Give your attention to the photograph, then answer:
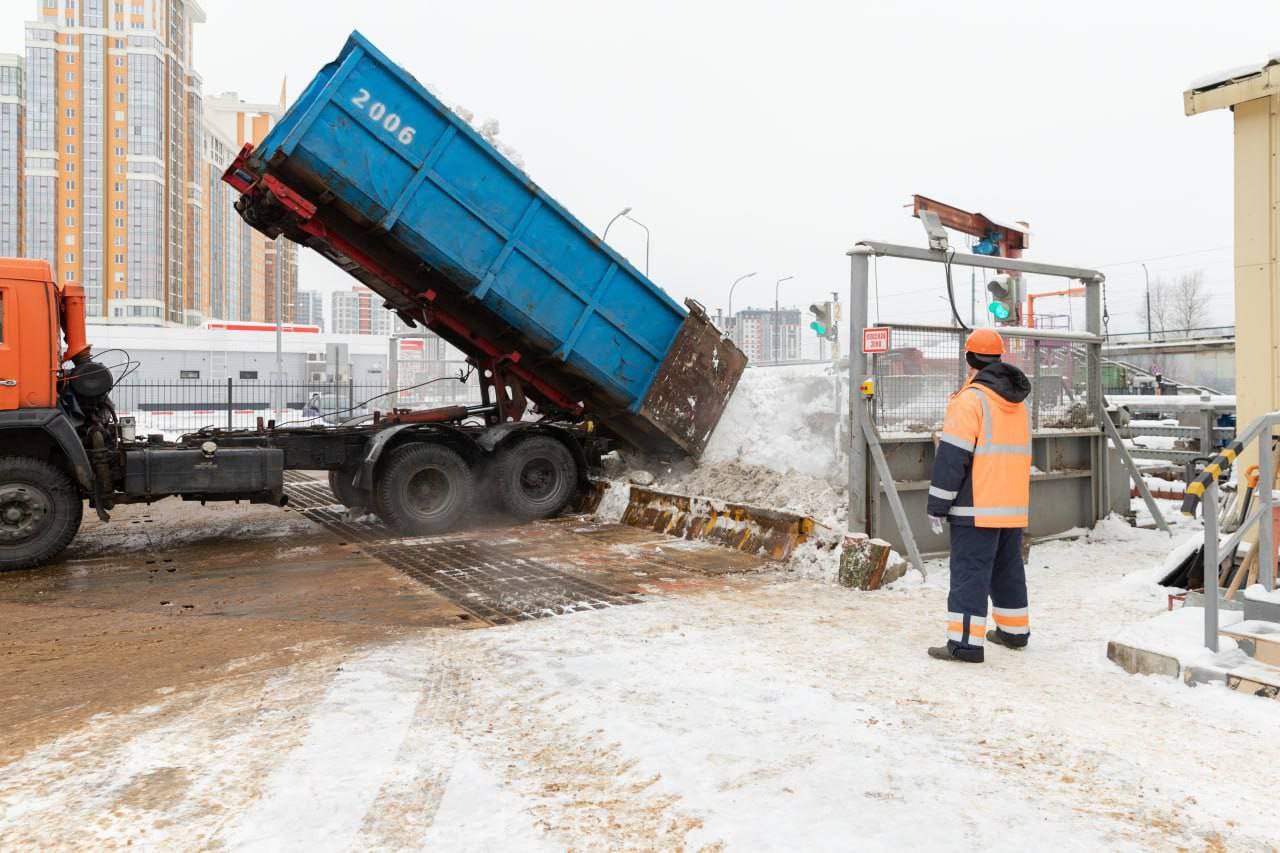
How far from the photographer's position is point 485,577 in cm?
699

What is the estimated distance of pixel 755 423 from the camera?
10039mm

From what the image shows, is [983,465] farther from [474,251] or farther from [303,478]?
[303,478]

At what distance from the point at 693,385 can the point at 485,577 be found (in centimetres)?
363

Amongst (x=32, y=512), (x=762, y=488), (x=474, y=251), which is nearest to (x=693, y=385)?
(x=762, y=488)

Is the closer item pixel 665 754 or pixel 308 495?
pixel 665 754

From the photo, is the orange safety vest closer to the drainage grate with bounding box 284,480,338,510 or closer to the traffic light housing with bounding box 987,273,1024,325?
the traffic light housing with bounding box 987,273,1024,325

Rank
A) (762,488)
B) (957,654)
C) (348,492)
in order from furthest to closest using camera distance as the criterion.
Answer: (348,492), (762,488), (957,654)

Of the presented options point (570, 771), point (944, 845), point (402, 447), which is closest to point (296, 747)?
point (570, 771)

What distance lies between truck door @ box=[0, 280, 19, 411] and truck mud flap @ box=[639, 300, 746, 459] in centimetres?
555

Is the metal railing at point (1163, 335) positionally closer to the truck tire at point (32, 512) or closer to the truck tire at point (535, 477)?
the truck tire at point (535, 477)

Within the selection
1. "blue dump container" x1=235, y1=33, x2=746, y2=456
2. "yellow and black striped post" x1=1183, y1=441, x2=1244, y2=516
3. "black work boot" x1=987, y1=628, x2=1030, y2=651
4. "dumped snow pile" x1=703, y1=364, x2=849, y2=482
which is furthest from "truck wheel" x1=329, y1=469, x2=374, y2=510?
"yellow and black striped post" x1=1183, y1=441, x2=1244, y2=516

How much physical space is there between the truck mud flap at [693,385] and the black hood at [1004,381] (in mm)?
4785

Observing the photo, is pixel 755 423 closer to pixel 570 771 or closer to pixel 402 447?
pixel 402 447

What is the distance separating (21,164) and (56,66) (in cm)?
874
